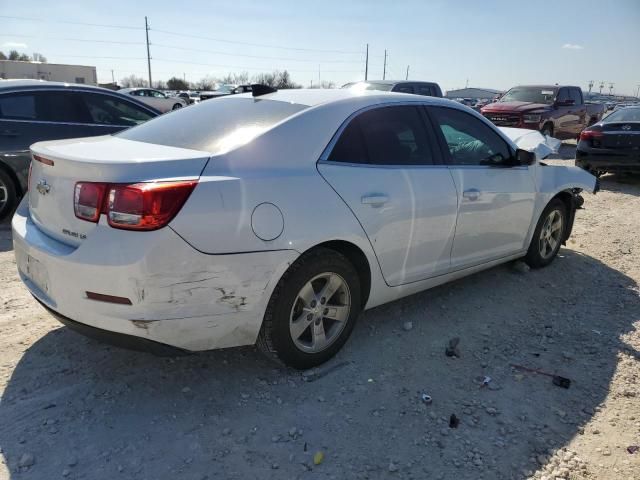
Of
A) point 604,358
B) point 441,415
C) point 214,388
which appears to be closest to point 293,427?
point 214,388

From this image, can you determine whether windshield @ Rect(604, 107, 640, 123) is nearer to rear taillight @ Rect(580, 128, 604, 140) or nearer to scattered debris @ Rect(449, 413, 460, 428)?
Result: rear taillight @ Rect(580, 128, 604, 140)

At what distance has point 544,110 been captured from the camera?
1487 cm

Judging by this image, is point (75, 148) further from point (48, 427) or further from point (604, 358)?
point (604, 358)

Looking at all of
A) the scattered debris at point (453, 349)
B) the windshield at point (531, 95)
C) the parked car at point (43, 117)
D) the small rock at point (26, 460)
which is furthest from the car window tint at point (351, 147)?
the windshield at point (531, 95)

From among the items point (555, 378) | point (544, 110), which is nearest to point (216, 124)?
point (555, 378)

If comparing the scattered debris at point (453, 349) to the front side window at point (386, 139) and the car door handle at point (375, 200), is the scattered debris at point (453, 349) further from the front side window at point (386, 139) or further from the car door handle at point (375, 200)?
the front side window at point (386, 139)

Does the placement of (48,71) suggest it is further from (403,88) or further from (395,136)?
(395,136)

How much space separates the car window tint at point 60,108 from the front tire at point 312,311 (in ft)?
16.0

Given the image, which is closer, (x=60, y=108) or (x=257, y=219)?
(x=257, y=219)

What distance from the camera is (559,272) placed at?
5059mm

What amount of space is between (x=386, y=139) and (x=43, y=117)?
Answer: 4.80 m

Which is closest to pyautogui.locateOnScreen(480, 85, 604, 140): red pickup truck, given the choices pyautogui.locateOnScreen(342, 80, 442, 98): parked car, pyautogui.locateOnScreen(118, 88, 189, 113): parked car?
pyautogui.locateOnScreen(342, 80, 442, 98): parked car

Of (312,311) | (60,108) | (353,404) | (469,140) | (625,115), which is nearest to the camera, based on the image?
(353,404)

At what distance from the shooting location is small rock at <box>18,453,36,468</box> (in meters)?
2.34
